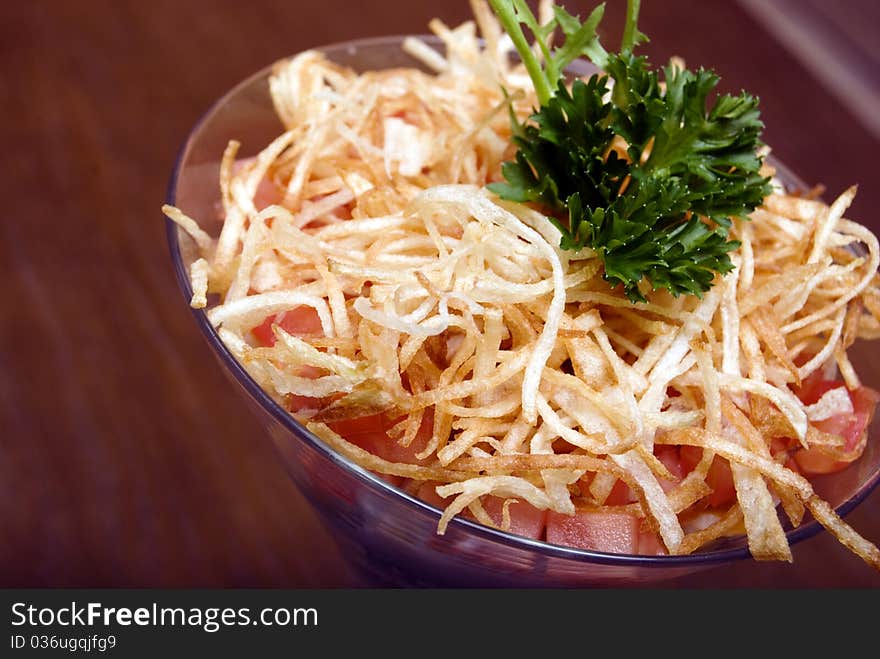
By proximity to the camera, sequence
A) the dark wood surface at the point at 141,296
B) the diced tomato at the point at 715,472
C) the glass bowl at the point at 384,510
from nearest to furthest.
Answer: the glass bowl at the point at 384,510
the diced tomato at the point at 715,472
the dark wood surface at the point at 141,296

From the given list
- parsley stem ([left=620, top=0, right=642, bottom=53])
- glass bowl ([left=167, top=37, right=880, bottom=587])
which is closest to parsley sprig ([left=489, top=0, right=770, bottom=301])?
parsley stem ([left=620, top=0, right=642, bottom=53])

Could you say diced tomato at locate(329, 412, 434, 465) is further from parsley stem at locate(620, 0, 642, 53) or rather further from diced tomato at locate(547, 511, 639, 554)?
parsley stem at locate(620, 0, 642, 53)

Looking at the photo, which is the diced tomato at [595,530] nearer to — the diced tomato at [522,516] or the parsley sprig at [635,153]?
the diced tomato at [522,516]

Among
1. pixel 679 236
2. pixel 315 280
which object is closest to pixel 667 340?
pixel 679 236

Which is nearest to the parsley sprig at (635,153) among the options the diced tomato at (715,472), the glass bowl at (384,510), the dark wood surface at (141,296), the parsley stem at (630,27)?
the parsley stem at (630,27)

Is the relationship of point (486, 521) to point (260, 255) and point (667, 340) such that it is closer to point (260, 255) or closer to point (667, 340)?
point (667, 340)

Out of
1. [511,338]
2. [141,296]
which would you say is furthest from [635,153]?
[141,296]

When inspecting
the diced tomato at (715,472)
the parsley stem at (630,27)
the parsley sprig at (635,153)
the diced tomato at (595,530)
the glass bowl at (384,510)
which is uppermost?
the parsley stem at (630,27)
